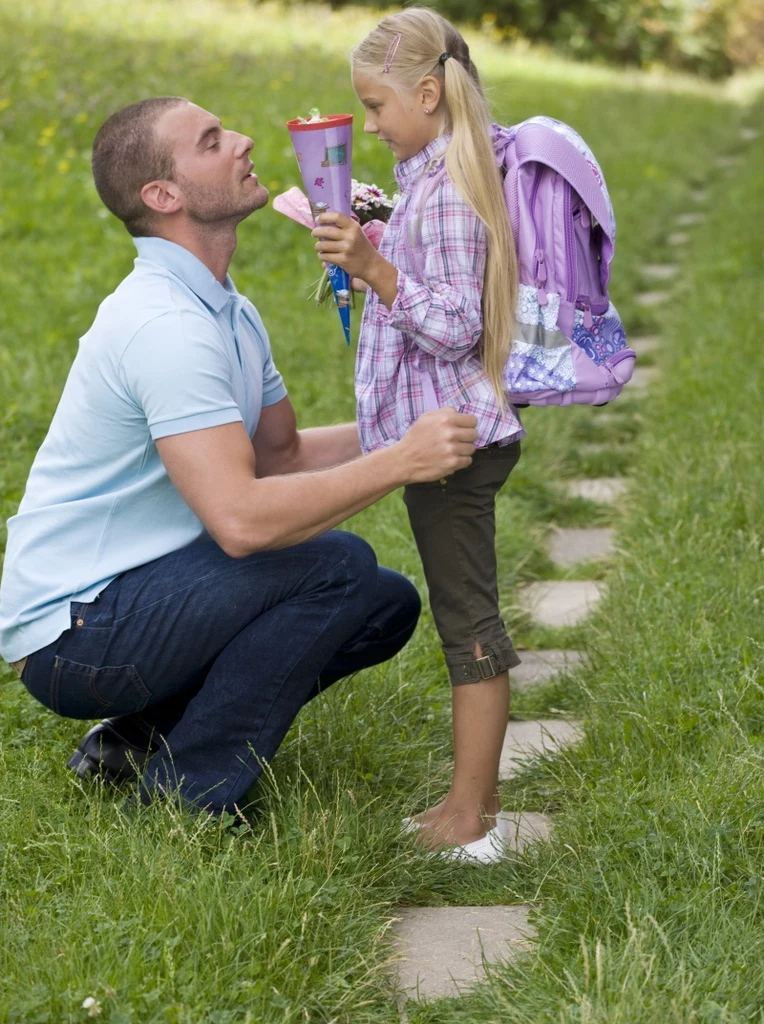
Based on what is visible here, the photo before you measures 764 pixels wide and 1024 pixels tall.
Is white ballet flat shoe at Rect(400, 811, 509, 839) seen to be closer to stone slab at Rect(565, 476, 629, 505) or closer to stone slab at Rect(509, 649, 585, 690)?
stone slab at Rect(509, 649, 585, 690)

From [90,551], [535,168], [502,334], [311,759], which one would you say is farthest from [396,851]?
[535,168]

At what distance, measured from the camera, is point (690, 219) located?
10703 millimetres

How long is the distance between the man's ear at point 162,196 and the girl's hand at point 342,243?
0.34 metres

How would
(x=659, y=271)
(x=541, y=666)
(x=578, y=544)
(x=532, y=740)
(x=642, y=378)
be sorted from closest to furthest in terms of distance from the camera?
(x=532, y=740) → (x=541, y=666) → (x=578, y=544) → (x=642, y=378) → (x=659, y=271)

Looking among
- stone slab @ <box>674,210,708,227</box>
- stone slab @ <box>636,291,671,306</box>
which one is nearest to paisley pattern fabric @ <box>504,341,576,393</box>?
stone slab @ <box>636,291,671,306</box>

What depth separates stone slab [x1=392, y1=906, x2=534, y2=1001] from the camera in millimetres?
2260

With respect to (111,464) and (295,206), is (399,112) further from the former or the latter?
(111,464)

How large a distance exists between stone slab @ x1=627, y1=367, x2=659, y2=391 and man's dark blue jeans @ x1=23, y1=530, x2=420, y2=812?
3819mm

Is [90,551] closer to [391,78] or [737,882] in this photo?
[391,78]

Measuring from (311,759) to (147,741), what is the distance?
378mm

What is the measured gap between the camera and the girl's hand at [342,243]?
2.48 meters

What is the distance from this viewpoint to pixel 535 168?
105 inches

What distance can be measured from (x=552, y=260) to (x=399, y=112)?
0.44 metres

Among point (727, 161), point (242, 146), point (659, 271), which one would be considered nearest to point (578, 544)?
point (242, 146)
